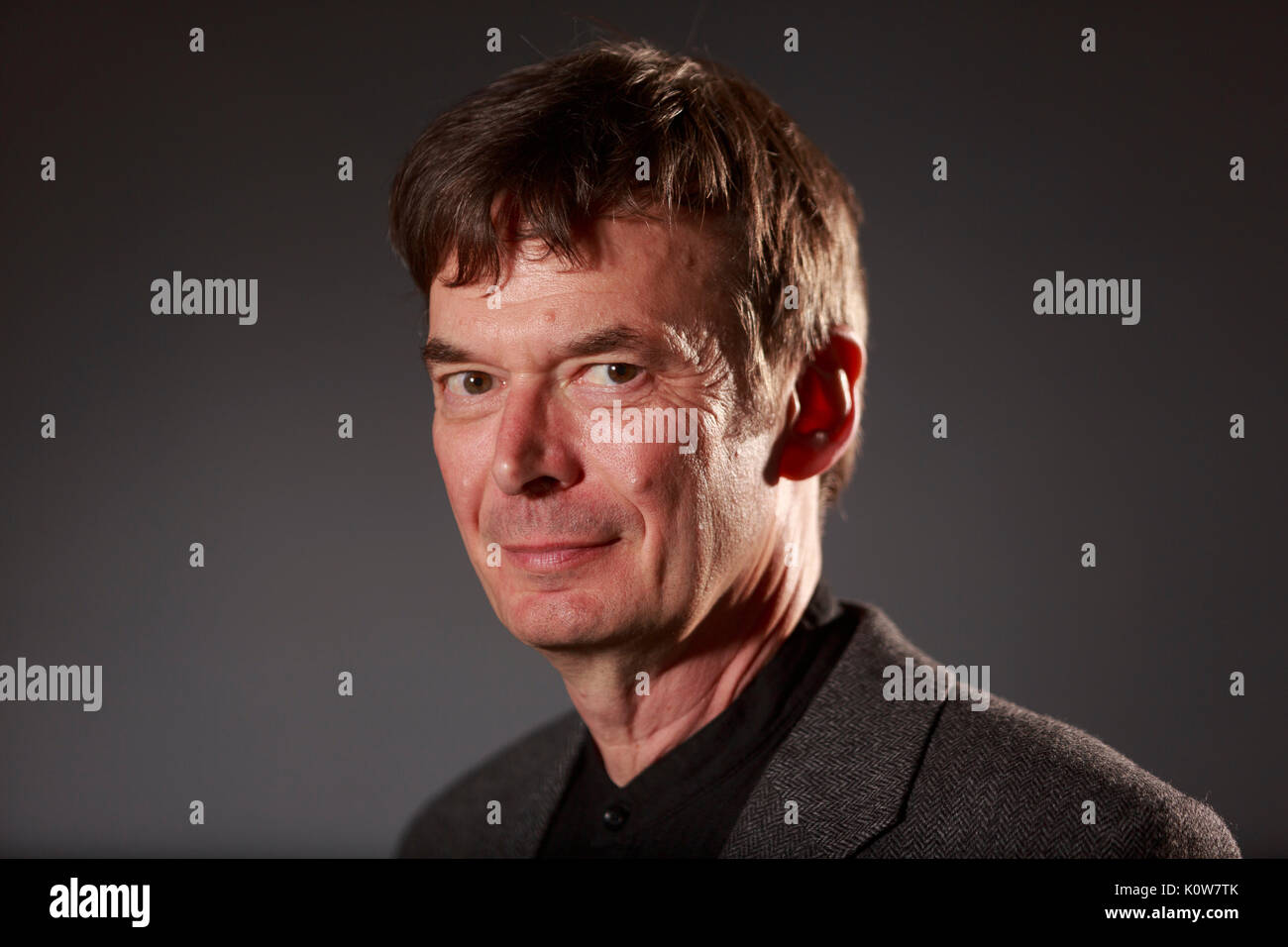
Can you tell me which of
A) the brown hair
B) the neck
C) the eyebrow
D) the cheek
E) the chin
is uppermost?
the brown hair

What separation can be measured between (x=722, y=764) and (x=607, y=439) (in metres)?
0.62

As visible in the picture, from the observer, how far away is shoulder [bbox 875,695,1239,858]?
158 centimetres

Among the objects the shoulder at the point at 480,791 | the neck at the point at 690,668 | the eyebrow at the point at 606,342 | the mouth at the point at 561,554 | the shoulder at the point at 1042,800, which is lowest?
the shoulder at the point at 480,791

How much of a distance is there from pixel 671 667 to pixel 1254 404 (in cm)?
144

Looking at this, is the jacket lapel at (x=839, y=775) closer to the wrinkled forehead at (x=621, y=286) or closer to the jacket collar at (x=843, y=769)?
the jacket collar at (x=843, y=769)

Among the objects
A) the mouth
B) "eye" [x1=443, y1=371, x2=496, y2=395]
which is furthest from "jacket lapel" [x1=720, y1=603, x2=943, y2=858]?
"eye" [x1=443, y1=371, x2=496, y2=395]

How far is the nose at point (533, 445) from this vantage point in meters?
1.69

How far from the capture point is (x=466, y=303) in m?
1.78

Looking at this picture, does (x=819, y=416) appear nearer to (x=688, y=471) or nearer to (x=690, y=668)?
(x=688, y=471)

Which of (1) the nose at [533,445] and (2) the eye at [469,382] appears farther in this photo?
(2) the eye at [469,382]

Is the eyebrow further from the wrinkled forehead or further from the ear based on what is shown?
the ear

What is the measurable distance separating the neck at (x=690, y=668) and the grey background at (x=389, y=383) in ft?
2.60

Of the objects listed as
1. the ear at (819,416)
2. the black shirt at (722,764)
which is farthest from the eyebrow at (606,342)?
the black shirt at (722,764)

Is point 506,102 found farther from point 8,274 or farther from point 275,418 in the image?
point 8,274
